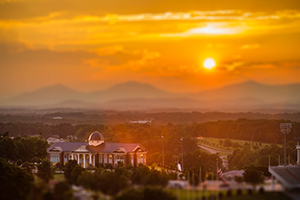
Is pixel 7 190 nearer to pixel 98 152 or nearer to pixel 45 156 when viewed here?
pixel 98 152

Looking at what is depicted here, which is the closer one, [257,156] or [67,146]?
[67,146]

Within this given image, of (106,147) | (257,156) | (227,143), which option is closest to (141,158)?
Result: (106,147)

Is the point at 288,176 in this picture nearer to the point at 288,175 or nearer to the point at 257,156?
the point at 288,175

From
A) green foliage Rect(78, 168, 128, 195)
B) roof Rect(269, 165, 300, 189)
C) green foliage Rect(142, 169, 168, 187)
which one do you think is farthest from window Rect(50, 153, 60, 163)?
roof Rect(269, 165, 300, 189)

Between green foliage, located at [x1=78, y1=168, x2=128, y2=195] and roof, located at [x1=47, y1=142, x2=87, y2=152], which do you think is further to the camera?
roof, located at [x1=47, y1=142, x2=87, y2=152]

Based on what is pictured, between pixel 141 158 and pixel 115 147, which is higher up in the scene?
pixel 115 147

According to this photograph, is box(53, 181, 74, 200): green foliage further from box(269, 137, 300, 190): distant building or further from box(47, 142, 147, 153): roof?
box(47, 142, 147, 153): roof

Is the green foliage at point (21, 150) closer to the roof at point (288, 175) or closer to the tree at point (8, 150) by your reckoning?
the tree at point (8, 150)

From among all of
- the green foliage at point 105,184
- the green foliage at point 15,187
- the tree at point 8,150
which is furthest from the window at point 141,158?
the green foliage at point 105,184
